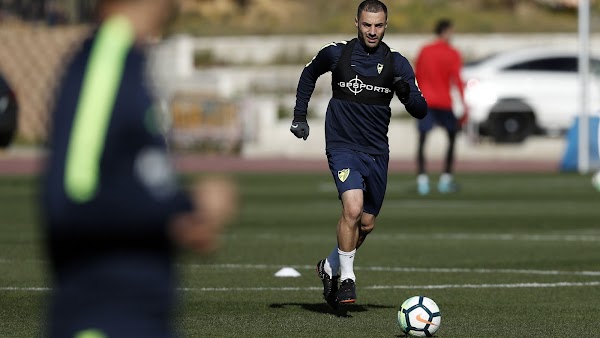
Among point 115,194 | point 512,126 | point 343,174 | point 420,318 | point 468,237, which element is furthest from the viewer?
point 512,126

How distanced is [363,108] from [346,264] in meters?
1.12

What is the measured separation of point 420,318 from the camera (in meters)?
8.78

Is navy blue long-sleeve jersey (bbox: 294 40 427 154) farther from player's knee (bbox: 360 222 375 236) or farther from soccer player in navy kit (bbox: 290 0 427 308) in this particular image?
player's knee (bbox: 360 222 375 236)

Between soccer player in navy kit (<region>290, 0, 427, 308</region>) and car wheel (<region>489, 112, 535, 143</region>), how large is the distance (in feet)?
68.0

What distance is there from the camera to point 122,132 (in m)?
3.86

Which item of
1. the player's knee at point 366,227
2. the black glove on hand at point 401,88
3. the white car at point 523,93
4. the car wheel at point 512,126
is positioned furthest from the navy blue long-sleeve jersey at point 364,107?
the car wheel at point 512,126

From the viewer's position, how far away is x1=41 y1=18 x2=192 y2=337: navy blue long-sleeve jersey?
3.85 meters

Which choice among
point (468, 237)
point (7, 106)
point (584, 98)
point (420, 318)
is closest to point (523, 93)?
point (584, 98)

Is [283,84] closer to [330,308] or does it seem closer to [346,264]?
[330,308]

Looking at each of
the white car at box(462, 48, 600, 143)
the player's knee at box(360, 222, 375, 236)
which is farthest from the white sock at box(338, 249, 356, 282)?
the white car at box(462, 48, 600, 143)

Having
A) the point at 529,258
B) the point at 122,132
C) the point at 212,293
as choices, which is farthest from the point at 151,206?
the point at 529,258

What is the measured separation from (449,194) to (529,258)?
7989mm

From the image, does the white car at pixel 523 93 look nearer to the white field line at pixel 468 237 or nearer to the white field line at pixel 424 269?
the white field line at pixel 468 237

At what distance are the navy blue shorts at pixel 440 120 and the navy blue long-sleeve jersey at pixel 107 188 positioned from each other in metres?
16.9
